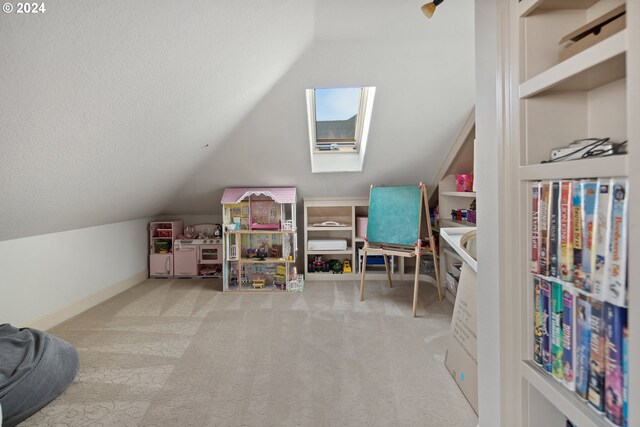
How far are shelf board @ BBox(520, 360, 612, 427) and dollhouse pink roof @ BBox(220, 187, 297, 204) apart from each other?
320 centimetres

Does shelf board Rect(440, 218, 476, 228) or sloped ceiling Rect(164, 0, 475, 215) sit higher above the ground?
sloped ceiling Rect(164, 0, 475, 215)

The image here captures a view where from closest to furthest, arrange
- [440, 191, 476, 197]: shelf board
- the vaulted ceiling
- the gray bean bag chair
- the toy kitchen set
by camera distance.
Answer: the vaulted ceiling, the gray bean bag chair, [440, 191, 476, 197]: shelf board, the toy kitchen set

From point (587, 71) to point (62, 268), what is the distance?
382 cm

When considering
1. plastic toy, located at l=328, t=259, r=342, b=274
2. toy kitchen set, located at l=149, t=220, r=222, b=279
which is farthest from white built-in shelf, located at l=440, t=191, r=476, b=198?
toy kitchen set, located at l=149, t=220, r=222, b=279

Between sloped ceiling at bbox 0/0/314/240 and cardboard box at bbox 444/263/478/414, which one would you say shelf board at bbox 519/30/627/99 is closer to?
cardboard box at bbox 444/263/478/414

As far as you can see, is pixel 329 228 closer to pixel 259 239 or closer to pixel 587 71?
pixel 259 239

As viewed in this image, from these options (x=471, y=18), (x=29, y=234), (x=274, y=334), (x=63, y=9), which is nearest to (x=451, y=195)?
(x=471, y=18)

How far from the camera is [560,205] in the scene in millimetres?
895

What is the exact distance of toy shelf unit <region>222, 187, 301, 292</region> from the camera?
13.3 ft

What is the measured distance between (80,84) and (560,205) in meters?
1.85

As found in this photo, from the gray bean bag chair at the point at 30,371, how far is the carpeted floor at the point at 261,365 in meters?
0.07

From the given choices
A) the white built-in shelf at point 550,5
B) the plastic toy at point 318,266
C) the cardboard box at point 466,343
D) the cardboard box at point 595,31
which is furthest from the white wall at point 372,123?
the cardboard box at point 466,343

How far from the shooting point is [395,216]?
3643 mm

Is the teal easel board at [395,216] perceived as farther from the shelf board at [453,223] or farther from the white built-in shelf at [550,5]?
the white built-in shelf at [550,5]
